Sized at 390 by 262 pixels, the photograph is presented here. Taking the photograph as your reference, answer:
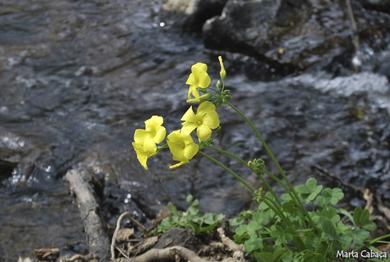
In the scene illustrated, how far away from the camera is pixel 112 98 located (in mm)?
5195

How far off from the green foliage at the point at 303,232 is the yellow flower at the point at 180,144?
0.48 meters

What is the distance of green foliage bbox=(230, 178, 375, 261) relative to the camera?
7.45ft

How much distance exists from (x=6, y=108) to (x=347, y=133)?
2.54 metres

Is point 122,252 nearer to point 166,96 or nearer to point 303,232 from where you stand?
point 303,232

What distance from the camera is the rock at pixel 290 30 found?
559cm

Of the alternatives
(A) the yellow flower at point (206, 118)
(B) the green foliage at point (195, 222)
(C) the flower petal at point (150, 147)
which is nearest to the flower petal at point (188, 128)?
(A) the yellow flower at point (206, 118)

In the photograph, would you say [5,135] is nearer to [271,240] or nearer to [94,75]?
[94,75]

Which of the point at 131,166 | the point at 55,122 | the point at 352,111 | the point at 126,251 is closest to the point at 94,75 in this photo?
the point at 55,122

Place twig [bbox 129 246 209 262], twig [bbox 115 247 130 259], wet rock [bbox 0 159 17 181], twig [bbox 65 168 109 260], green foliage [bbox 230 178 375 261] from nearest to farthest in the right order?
1. green foliage [bbox 230 178 375 261]
2. twig [bbox 129 246 209 262]
3. twig [bbox 115 247 130 259]
4. twig [bbox 65 168 109 260]
5. wet rock [bbox 0 159 17 181]

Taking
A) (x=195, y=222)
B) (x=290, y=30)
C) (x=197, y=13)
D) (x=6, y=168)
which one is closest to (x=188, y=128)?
(x=195, y=222)

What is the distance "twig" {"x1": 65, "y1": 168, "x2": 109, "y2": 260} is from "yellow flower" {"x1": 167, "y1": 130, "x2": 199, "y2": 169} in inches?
37.7

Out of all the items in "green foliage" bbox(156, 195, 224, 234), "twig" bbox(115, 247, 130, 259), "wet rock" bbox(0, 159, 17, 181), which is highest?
"green foliage" bbox(156, 195, 224, 234)

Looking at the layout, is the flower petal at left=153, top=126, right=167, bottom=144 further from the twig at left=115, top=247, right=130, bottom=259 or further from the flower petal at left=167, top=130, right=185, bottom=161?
the twig at left=115, top=247, right=130, bottom=259

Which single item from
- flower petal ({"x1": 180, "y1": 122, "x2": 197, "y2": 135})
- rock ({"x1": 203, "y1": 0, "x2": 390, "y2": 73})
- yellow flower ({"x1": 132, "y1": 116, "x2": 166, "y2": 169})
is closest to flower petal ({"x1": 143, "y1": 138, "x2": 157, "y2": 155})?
yellow flower ({"x1": 132, "y1": 116, "x2": 166, "y2": 169})
